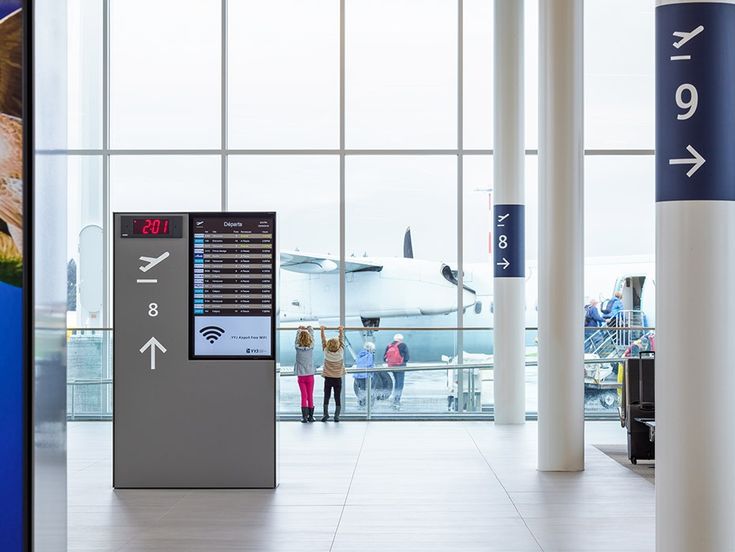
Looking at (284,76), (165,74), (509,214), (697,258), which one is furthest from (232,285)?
(165,74)

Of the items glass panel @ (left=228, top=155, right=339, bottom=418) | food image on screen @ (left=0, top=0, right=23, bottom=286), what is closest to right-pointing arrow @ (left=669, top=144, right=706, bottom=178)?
food image on screen @ (left=0, top=0, right=23, bottom=286)

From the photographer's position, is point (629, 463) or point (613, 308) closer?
point (629, 463)

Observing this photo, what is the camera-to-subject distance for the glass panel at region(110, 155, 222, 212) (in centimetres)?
1548

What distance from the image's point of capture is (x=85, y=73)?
15906mm

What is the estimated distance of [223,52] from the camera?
15.5m

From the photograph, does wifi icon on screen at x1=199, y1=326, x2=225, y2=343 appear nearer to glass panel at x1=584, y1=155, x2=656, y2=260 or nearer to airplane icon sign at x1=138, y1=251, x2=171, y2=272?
airplane icon sign at x1=138, y1=251, x2=171, y2=272

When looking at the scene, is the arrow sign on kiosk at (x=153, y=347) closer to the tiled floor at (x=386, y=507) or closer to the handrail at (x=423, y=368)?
the tiled floor at (x=386, y=507)

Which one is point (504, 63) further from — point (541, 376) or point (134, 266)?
point (134, 266)

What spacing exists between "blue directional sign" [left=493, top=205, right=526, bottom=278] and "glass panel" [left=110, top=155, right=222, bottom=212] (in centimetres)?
451

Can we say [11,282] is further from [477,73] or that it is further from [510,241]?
[477,73]

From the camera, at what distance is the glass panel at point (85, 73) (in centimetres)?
1576

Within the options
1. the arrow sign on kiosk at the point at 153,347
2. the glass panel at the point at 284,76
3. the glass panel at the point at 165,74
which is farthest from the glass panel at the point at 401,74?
the arrow sign on kiosk at the point at 153,347

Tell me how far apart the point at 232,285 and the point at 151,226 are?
0.87m

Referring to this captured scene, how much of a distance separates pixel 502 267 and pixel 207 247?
5570 mm
